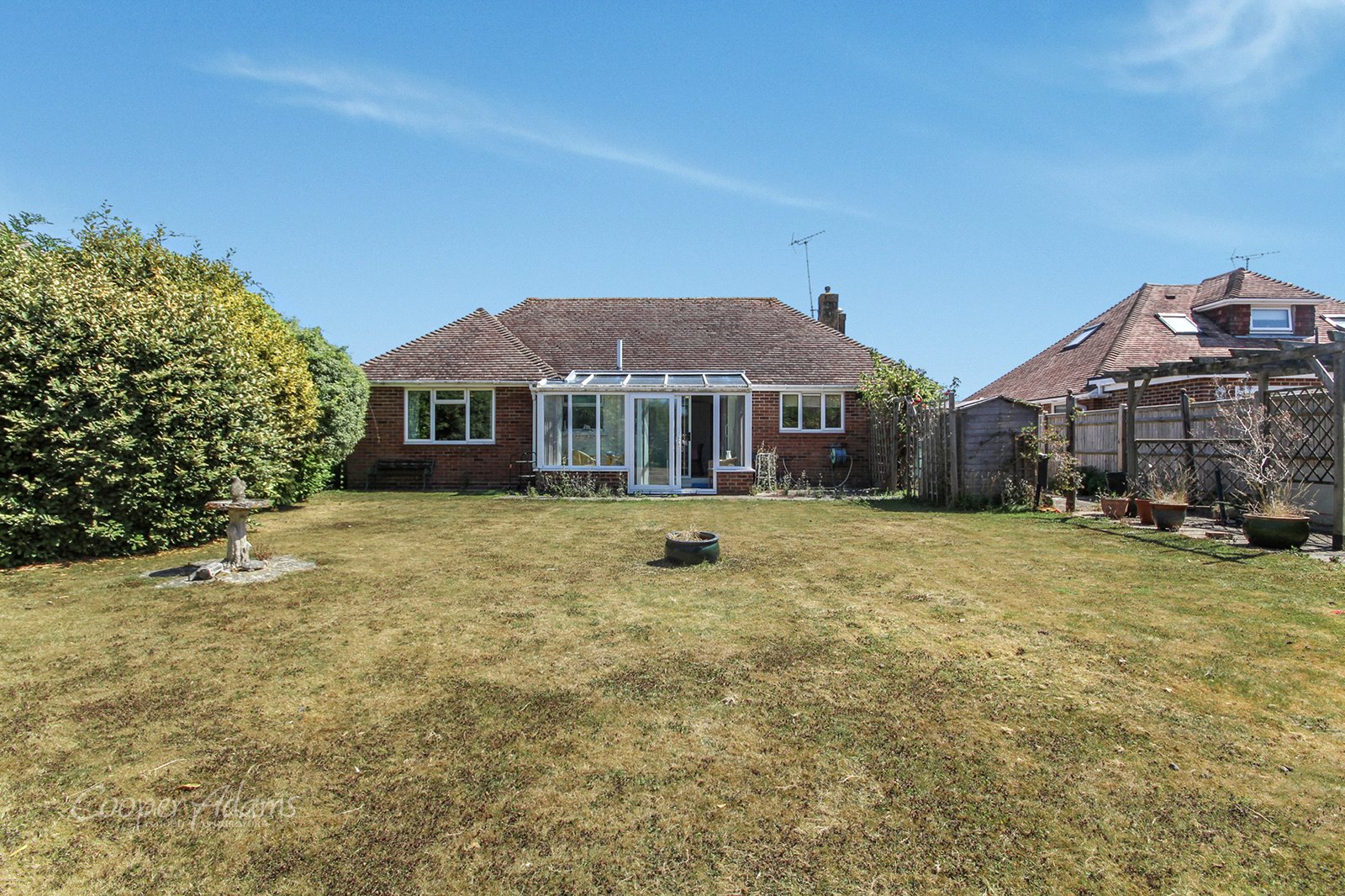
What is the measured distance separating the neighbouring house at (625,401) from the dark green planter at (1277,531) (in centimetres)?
1058

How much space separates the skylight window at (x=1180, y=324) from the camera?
2278cm

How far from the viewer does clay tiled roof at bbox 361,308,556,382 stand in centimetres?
1988

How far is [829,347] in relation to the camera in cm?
2225

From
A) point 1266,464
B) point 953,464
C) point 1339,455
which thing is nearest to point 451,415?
point 953,464

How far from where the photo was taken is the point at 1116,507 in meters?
12.6

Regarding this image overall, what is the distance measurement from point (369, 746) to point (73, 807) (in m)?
1.24

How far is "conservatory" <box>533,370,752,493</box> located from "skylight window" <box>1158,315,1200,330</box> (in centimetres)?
1546

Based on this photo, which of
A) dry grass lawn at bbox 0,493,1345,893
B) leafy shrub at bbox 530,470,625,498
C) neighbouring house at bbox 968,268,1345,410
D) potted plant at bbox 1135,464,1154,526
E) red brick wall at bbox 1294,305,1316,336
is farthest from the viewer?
red brick wall at bbox 1294,305,1316,336

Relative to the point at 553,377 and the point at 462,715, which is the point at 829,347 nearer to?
the point at 553,377

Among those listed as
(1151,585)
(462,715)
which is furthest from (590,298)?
→ (462,715)

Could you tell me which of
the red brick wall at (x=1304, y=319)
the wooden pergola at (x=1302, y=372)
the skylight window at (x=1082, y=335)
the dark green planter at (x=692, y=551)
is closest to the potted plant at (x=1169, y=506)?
the wooden pergola at (x=1302, y=372)

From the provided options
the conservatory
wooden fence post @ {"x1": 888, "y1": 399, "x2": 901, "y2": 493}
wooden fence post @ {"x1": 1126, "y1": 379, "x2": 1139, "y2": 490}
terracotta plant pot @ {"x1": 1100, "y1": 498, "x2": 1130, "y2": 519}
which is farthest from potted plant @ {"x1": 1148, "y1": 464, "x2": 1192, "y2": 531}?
the conservatory

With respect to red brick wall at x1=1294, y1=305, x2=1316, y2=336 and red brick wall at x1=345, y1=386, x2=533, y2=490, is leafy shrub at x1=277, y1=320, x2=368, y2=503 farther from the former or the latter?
red brick wall at x1=1294, y1=305, x2=1316, y2=336

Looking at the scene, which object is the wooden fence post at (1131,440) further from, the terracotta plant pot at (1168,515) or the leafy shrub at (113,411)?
the leafy shrub at (113,411)
